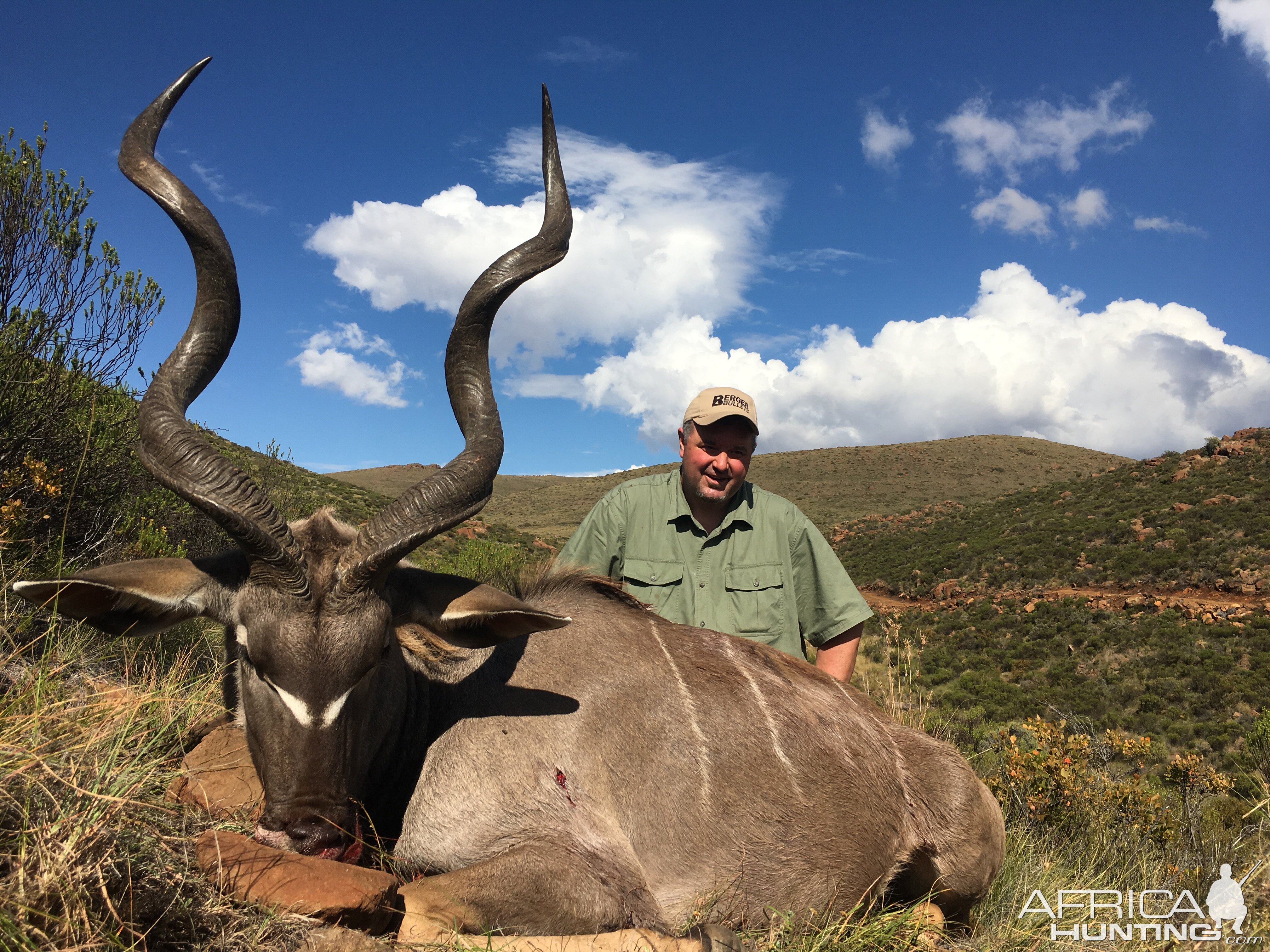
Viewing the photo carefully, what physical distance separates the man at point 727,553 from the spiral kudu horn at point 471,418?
6.07 feet

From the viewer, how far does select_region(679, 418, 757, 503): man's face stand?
19.0 feet

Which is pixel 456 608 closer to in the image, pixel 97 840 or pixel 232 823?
pixel 232 823

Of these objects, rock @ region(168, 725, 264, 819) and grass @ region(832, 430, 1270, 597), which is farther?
grass @ region(832, 430, 1270, 597)

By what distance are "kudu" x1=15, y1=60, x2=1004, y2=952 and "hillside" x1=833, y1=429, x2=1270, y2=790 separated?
10842 mm

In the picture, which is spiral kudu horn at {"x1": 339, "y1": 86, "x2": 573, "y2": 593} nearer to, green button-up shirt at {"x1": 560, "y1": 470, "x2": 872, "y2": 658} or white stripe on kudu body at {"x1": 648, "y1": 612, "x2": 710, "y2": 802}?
white stripe on kudu body at {"x1": 648, "y1": 612, "x2": 710, "y2": 802}

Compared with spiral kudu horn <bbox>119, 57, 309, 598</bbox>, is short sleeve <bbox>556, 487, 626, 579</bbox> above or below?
below

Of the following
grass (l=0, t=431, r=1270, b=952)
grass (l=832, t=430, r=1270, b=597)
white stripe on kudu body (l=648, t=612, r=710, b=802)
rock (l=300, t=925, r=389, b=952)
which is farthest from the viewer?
grass (l=832, t=430, r=1270, b=597)

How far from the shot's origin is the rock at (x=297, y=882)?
8.83ft

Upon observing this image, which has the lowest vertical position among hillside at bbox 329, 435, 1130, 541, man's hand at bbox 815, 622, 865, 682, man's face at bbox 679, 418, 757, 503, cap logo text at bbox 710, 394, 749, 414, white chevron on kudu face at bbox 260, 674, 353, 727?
man's hand at bbox 815, 622, 865, 682

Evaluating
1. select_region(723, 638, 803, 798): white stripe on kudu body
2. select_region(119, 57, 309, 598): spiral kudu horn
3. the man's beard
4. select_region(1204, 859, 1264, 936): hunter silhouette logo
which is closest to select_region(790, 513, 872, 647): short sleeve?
the man's beard

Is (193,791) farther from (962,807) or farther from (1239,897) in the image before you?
(1239,897)

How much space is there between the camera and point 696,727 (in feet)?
13.0

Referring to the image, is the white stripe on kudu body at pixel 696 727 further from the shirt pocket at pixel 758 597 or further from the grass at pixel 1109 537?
the grass at pixel 1109 537

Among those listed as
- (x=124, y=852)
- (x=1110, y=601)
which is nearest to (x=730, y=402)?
(x=124, y=852)
